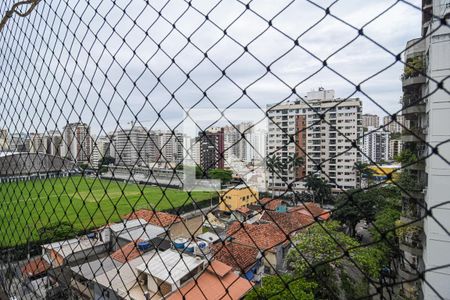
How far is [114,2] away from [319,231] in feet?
12.7

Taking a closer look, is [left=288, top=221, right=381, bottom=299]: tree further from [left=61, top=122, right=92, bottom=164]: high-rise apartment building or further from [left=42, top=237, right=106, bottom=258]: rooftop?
[left=61, top=122, right=92, bottom=164]: high-rise apartment building

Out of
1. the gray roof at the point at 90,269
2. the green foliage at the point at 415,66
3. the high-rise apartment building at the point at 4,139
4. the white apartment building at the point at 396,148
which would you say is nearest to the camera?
the green foliage at the point at 415,66

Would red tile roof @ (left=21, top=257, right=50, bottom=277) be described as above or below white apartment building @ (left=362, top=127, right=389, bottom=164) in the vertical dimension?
below

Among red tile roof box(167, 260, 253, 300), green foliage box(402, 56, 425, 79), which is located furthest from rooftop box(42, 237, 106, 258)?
red tile roof box(167, 260, 253, 300)

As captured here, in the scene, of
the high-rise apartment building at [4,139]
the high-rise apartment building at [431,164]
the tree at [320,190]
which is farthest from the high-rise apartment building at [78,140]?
the tree at [320,190]

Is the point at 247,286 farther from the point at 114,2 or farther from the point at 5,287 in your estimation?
the point at 114,2

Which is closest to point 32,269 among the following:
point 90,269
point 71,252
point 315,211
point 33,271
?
point 71,252

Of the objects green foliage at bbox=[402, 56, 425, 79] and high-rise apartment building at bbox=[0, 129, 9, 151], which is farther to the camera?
high-rise apartment building at bbox=[0, 129, 9, 151]

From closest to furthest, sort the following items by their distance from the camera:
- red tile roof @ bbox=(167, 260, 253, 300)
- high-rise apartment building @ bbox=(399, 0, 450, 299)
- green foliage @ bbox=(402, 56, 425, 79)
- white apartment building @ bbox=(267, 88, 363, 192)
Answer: green foliage @ bbox=(402, 56, 425, 79) < white apartment building @ bbox=(267, 88, 363, 192) < high-rise apartment building @ bbox=(399, 0, 450, 299) < red tile roof @ bbox=(167, 260, 253, 300)

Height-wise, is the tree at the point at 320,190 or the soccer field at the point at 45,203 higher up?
the soccer field at the point at 45,203

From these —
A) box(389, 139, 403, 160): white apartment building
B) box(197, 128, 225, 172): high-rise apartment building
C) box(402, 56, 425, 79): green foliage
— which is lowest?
box(389, 139, 403, 160): white apartment building

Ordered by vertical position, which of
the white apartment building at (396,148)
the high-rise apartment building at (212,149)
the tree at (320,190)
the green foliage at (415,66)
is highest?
the green foliage at (415,66)

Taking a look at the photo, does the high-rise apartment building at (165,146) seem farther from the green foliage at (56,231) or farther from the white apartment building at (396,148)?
the white apartment building at (396,148)

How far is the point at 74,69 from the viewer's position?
38.7 inches
